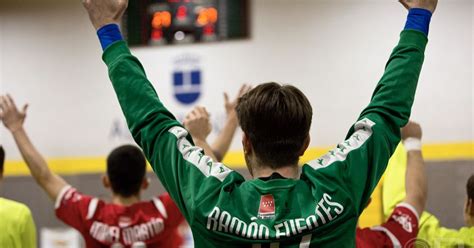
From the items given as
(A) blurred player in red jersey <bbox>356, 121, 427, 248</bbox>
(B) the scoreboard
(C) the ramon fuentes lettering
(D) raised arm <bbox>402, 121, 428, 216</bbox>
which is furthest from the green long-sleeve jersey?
(B) the scoreboard

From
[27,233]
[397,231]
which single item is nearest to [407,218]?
[397,231]

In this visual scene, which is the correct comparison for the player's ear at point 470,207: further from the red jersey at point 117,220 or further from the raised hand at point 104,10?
the raised hand at point 104,10

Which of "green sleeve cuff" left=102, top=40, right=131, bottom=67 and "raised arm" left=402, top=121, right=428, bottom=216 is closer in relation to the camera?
"green sleeve cuff" left=102, top=40, right=131, bottom=67

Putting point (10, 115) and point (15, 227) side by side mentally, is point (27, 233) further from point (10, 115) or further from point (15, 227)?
point (10, 115)

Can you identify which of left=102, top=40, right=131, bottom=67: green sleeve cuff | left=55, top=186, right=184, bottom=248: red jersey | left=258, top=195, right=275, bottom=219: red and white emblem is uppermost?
left=102, top=40, right=131, bottom=67: green sleeve cuff

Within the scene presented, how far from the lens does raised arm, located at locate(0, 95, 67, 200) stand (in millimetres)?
3244

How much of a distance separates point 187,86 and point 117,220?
3327 mm

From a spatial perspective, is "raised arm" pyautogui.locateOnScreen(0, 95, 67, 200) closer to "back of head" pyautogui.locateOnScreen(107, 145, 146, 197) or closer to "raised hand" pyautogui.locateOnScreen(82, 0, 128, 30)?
"back of head" pyautogui.locateOnScreen(107, 145, 146, 197)

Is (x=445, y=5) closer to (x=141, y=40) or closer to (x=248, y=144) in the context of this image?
(x=141, y=40)

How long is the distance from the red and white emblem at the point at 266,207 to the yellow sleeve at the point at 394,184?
4.97ft

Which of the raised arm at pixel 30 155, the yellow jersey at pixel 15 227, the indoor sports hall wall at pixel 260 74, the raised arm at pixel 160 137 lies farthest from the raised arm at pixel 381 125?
the indoor sports hall wall at pixel 260 74

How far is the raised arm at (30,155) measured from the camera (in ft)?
10.6

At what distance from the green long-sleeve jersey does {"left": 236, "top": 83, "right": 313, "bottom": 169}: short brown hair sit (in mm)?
54

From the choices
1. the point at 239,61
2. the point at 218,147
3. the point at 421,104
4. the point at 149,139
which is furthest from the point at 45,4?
the point at 149,139
